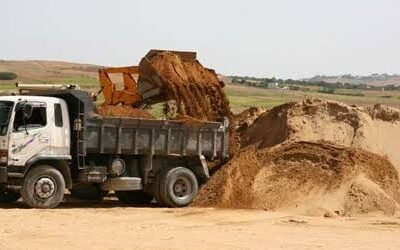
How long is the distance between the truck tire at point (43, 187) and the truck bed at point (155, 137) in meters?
1.00

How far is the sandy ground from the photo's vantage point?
43.5 feet

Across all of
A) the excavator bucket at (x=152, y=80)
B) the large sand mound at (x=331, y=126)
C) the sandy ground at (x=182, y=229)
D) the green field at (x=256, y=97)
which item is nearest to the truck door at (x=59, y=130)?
the sandy ground at (x=182, y=229)

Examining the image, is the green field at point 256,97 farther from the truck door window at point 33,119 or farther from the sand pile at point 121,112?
the truck door window at point 33,119

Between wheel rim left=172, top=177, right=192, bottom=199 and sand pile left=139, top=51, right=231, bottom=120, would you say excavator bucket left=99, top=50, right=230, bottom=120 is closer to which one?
sand pile left=139, top=51, right=231, bottom=120

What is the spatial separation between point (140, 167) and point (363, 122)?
6.54m

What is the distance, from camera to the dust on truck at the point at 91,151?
17.8 metres

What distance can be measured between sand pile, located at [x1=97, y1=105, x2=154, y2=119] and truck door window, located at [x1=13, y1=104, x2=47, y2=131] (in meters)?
2.39

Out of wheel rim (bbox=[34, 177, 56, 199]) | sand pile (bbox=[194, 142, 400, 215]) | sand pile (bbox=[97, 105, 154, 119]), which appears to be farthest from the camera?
sand pile (bbox=[97, 105, 154, 119])

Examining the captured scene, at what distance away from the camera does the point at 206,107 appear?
69.7ft

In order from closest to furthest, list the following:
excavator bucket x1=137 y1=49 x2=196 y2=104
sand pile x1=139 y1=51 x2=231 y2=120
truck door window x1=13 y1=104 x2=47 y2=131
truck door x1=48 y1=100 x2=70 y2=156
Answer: truck door window x1=13 y1=104 x2=47 y2=131 → truck door x1=48 y1=100 x2=70 y2=156 → sand pile x1=139 y1=51 x2=231 y2=120 → excavator bucket x1=137 y1=49 x2=196 y2=104

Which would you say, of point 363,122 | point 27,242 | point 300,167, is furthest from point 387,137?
point 27,242

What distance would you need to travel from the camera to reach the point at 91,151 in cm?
1861

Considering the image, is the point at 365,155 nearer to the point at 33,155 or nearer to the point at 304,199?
the point at 304,199

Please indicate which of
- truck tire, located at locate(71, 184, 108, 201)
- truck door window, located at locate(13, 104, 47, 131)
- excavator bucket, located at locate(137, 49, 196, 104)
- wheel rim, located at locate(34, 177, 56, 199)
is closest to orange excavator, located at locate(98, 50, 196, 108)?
excavator bucket, located at locate(137, 49, 196, 104)
